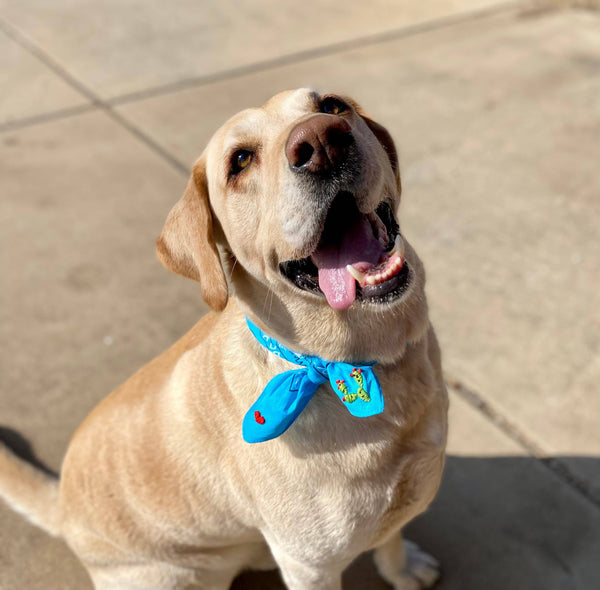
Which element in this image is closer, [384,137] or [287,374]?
[287,374]

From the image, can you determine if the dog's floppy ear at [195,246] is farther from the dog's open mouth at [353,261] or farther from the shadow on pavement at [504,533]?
the shadow on pavement at [504,533]

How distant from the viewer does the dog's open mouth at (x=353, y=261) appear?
1996mm

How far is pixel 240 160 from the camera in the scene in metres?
2.23

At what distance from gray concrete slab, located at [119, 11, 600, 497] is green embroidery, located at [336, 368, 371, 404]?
1.54 meters

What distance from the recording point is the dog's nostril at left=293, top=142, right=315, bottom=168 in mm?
1898

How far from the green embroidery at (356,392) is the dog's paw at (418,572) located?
3.59 ft

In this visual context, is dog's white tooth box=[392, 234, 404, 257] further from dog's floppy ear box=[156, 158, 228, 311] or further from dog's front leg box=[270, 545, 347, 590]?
dog's front leg box=[270, 545, 347, 590]

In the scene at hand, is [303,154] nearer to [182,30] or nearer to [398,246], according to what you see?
[398,246]

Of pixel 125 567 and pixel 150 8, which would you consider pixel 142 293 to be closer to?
pixel 125 567

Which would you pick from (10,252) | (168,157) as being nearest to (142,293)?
(10,252)

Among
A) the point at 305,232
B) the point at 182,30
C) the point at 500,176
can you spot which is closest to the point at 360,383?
the point at 305,232

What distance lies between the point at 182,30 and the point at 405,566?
591 cm

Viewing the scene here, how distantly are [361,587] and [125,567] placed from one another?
955 millimetres

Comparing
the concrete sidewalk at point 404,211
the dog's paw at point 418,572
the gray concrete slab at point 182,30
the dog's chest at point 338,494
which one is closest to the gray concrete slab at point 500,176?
the concrete sidewalk at point 404,211
